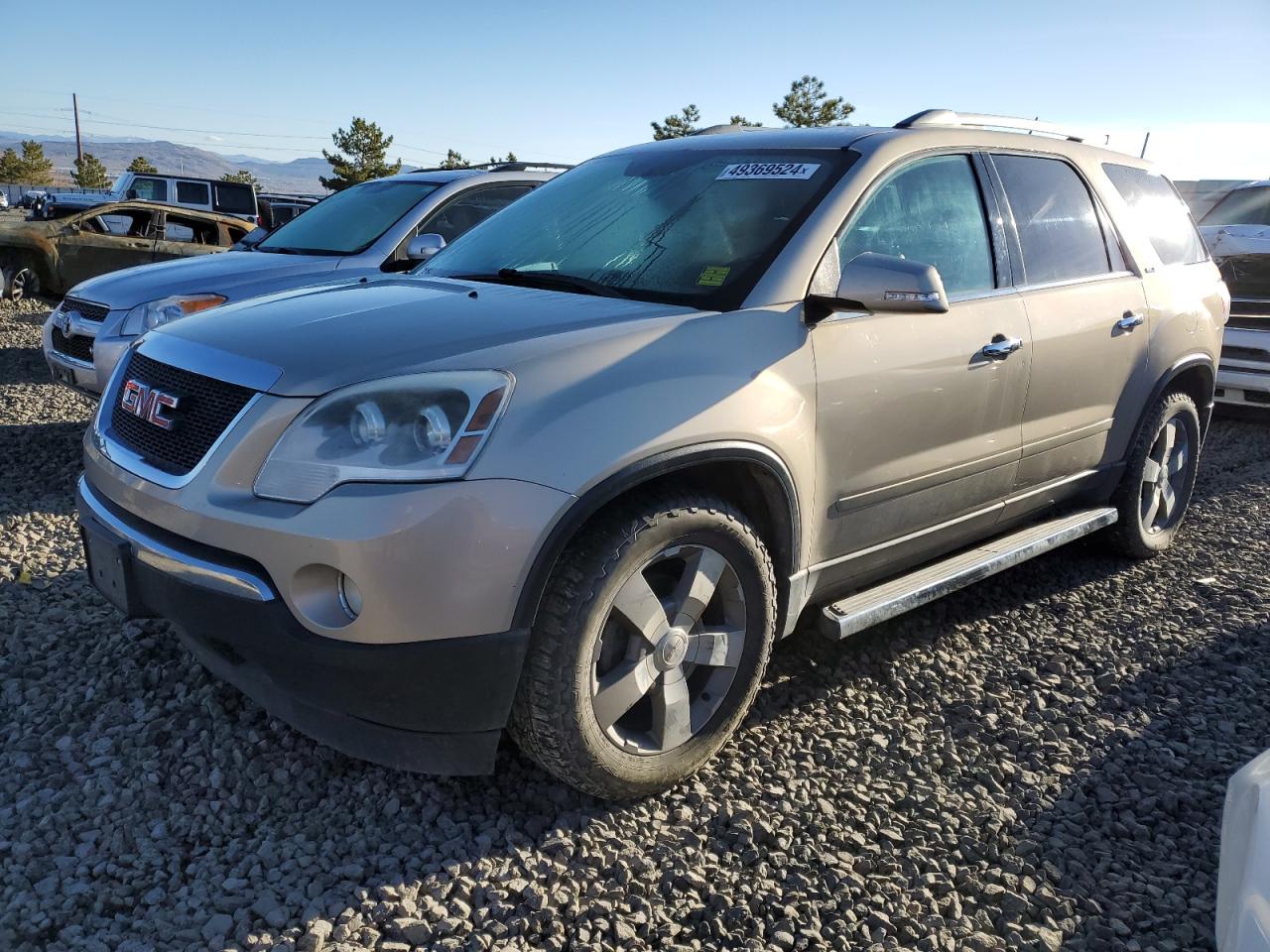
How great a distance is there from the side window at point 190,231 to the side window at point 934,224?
10.5 m

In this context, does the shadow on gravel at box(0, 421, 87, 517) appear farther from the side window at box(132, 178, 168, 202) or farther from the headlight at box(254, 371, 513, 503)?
the side window at box(132, 178, 168, 202)

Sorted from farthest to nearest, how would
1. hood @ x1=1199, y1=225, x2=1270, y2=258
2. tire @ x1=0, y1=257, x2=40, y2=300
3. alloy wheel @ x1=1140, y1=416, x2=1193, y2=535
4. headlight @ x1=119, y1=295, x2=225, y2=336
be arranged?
tire @ x1=0, y1=257, x2=40, y2=300
hood @ x1=1199, y1=225, x2=1270, y2=258
headlight @ x1=119, y1=295, x2=225, y2=336
alloy wheel @ x1=1140, y1=416, x2=1193, y2=535

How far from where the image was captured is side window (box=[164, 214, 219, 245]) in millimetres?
11672

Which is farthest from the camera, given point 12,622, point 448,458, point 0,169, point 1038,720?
point 0,169

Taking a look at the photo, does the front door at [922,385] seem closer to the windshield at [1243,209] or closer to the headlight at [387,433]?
the headlight at [387,433]

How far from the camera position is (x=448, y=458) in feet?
7.17

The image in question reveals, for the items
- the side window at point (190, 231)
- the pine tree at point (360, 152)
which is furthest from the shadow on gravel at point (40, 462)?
the pine tree at point (360, 152)

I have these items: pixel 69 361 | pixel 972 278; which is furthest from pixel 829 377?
pixel 69 361

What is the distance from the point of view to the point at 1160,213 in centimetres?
455

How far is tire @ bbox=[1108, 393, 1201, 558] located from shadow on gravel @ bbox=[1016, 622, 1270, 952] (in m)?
0.88

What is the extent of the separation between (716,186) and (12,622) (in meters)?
2.89

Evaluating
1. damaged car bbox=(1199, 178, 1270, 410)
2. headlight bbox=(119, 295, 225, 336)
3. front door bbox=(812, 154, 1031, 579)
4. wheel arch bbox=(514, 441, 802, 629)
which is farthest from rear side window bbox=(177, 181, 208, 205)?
wheel arch bbox=(514, 441, 802, 629)

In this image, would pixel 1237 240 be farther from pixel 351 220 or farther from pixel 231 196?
pixel 231 196

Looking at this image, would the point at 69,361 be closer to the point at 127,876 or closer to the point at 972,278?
the point at 127,876
